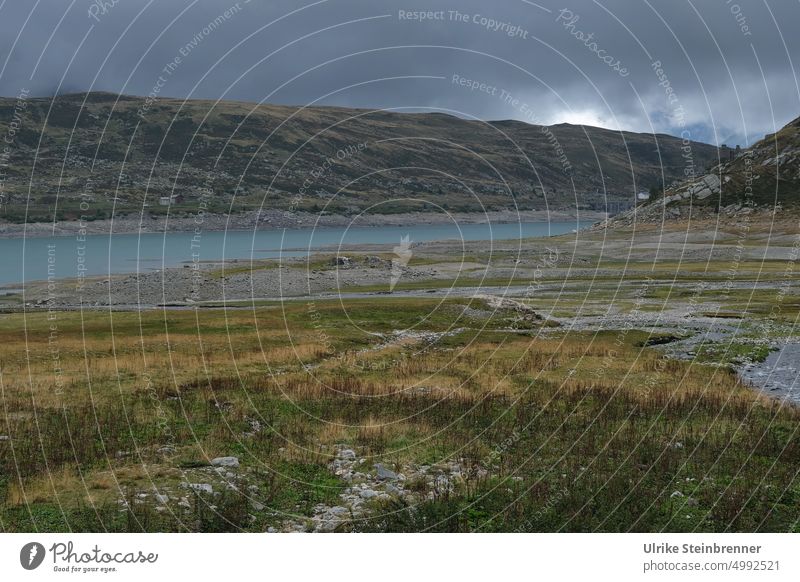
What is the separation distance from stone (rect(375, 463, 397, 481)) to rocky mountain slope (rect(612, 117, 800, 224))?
574ft

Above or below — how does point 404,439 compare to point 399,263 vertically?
above

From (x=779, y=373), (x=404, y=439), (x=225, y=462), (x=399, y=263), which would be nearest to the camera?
(x=225, y=462)

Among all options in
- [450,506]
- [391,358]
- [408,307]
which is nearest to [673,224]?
[408,307]

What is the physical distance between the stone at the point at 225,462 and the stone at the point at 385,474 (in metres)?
3.75

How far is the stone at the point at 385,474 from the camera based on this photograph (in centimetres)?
1810

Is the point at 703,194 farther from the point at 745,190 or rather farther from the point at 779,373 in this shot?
the point at 779,373

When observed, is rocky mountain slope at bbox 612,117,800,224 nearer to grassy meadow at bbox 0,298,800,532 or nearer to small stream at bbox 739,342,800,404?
small stream at bbox 739,342,800,404

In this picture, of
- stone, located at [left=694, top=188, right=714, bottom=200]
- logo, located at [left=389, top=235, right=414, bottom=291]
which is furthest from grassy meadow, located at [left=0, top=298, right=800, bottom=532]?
stone, located at [left=694, top=188, right=714, bottom=200]

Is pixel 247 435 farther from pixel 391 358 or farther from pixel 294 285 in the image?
pixel 294 285

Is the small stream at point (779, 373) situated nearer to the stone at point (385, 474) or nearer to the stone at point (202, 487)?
the stone at point (385, 474)

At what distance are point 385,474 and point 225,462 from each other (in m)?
4.33
